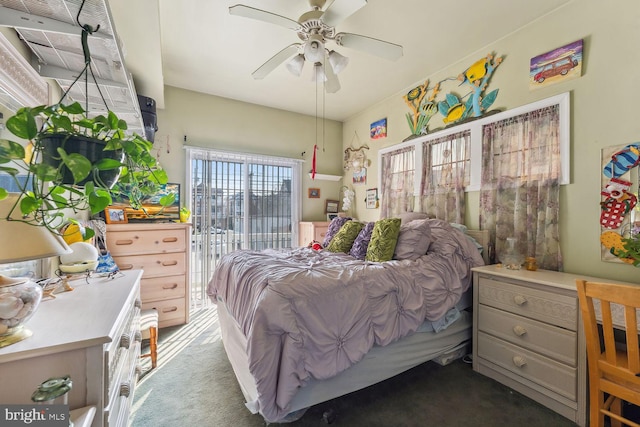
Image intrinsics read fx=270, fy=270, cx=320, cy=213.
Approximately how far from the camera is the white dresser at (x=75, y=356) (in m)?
0.76

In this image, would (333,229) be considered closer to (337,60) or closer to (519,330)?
(337,60)

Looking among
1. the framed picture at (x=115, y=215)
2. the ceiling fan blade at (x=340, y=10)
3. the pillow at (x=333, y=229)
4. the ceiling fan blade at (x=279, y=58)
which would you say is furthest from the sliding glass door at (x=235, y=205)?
the ceiling fan blade at (x=340, y=10)

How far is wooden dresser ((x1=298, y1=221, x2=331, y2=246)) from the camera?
3.85 meters

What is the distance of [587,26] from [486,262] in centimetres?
187

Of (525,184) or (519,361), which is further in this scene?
(525,184)

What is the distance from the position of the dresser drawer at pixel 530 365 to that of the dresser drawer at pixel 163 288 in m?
2.80

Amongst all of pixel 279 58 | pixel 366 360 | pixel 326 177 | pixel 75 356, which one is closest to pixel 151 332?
pixel 75 356

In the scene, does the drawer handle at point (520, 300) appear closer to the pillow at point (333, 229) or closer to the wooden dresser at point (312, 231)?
the pillow at point (333, 229)

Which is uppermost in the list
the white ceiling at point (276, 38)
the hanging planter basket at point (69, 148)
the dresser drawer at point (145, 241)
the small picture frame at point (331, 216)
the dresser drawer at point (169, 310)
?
the white ceiling at point (276, 38)

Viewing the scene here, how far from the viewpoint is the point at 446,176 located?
287cm

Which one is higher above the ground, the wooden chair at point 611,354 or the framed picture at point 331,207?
the framed picture at point 331,207

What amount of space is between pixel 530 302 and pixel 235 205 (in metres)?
3.29

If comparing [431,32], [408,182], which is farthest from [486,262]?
[431,32]

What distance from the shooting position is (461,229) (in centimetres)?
252
